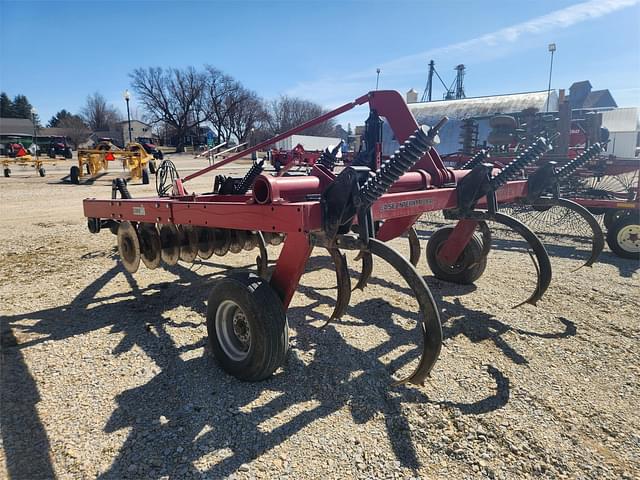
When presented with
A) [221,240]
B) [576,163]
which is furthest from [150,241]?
[576,163]

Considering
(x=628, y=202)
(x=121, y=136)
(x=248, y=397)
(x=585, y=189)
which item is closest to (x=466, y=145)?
(x=585, y=189)

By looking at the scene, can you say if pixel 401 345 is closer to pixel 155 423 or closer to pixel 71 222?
pixel 155 423

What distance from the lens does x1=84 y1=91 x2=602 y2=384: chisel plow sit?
230cm

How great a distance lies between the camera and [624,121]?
85.9 feet

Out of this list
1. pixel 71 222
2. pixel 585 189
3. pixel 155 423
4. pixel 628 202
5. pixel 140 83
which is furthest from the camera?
pixel 140 83

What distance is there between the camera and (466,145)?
1079cm

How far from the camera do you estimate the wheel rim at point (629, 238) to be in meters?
5.87

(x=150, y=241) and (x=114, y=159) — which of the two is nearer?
(x=150, y=241)

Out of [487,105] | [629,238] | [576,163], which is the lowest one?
[629,238]

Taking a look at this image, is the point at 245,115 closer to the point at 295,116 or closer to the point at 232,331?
the point at 295,116

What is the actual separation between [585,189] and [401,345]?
19.2ft

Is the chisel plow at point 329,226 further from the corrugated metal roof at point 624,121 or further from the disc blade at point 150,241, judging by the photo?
the corrugated metal roof at point 624,121

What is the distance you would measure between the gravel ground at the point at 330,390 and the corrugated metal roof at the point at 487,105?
21.0m

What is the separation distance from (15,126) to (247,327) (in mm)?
83741
